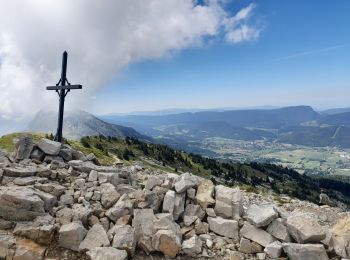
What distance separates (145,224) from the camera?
15258 millimetres

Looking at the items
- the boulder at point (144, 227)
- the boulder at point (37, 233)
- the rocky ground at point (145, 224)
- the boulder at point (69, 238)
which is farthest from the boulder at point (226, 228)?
the boulder at point (37, 233)

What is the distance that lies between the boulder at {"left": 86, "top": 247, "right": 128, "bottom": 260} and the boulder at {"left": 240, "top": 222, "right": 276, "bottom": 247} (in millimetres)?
5379

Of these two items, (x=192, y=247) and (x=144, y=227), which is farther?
(x=144, y=227)

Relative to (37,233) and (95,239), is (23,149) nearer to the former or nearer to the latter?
(37,233)

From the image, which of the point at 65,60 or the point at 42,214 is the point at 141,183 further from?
the point at 65,60

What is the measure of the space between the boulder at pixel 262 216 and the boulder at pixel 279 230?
0.21 meters

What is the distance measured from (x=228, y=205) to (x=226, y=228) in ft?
3.89

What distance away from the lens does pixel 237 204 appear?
17062mm

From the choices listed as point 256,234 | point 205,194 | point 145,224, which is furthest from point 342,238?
point 145,224

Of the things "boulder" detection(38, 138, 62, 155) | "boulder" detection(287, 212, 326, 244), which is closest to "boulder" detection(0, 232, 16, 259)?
"boulder" detection(38, 138, 62, 155)

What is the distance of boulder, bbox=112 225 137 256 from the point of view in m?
14.0

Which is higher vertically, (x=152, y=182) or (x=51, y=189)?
(x=152, y=182)

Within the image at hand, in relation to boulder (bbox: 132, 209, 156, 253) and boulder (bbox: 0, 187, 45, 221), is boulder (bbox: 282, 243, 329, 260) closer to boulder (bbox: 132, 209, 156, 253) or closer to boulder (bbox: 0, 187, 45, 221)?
boulder (bbox: 132, 209, 156, 253)

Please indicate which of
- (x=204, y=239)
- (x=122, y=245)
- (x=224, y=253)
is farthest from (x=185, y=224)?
(x=122, y=245)
